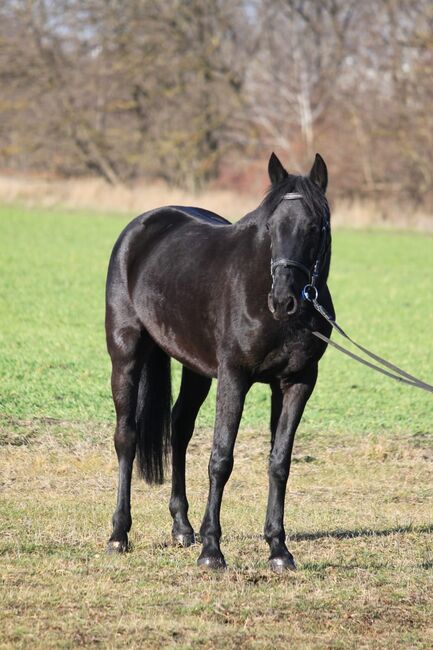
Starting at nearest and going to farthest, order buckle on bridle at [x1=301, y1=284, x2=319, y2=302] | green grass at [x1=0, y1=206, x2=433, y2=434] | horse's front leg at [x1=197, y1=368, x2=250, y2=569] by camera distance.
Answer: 1. buckle on bridle at [x1=301, y1=284, x2=319, y2=302]
2. horse's front leg at [x1=197, y1=368, x2=250, y2=569]
3. green grass at [x1=0, y1=206, x2=433, y2=434]

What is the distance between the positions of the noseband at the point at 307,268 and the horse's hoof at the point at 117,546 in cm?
184

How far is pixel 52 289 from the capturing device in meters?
20.2

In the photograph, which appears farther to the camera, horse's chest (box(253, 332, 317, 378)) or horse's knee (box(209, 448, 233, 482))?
horse's knee (box(209, 448, 233, 482))

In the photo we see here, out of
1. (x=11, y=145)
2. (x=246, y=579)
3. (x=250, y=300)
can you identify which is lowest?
(x=11, y=145)

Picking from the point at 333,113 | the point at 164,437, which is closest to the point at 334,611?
the point at 164,437

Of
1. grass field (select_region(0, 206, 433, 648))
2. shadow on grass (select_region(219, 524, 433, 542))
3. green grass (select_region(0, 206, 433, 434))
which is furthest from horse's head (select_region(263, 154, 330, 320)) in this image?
green grass (select_region(0, 206, 433, 434))

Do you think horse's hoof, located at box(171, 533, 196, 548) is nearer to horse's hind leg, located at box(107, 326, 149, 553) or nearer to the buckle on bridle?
horse's hind leg, located at box(107, 326, 149, 553)

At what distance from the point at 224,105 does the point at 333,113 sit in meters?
5.07

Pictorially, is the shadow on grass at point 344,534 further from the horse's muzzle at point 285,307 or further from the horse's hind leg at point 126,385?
the horse's muzzle at point 285,307

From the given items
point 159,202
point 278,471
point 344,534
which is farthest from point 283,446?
point 159,202

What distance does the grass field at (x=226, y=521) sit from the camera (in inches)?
176

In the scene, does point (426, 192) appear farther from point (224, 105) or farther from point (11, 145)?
point (11, 145)

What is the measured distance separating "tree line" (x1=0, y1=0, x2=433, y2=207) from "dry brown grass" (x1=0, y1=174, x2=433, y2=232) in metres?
5.92

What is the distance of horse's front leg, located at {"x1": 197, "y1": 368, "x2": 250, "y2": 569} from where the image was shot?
5.52 m
